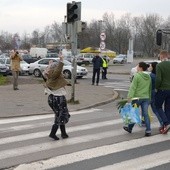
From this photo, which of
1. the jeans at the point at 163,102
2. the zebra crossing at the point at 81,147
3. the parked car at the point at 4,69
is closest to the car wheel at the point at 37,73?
the parked car at the point at 4,69

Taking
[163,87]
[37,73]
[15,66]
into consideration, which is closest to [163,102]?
[163,87]

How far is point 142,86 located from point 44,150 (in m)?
2.72

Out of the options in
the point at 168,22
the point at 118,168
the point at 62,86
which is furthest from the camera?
the point at 168,22

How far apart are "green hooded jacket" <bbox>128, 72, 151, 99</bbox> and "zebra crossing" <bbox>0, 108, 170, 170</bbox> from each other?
853mm

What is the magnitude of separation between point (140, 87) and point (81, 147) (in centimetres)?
208

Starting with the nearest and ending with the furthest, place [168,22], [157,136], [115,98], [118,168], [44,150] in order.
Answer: [118,168], [44,150], [157,136], [115,98], [168,22]

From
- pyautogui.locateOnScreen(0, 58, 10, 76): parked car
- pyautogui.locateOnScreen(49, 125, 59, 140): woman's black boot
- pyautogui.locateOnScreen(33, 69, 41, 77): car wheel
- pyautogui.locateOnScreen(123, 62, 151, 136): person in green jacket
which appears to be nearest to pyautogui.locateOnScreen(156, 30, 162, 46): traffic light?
pyautogui.locateOnScreen(123, 62, 151, 136): person in green jacket

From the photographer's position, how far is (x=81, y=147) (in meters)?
8.50

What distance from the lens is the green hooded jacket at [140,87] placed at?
382 inches

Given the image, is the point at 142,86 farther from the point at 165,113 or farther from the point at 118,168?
the point at 118,168

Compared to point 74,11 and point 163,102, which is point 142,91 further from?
point 74,11

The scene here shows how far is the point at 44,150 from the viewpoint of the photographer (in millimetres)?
8234

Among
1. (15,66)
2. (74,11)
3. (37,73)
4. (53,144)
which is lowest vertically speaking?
(37,73)

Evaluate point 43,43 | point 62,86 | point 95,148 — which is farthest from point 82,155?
point 43,43
